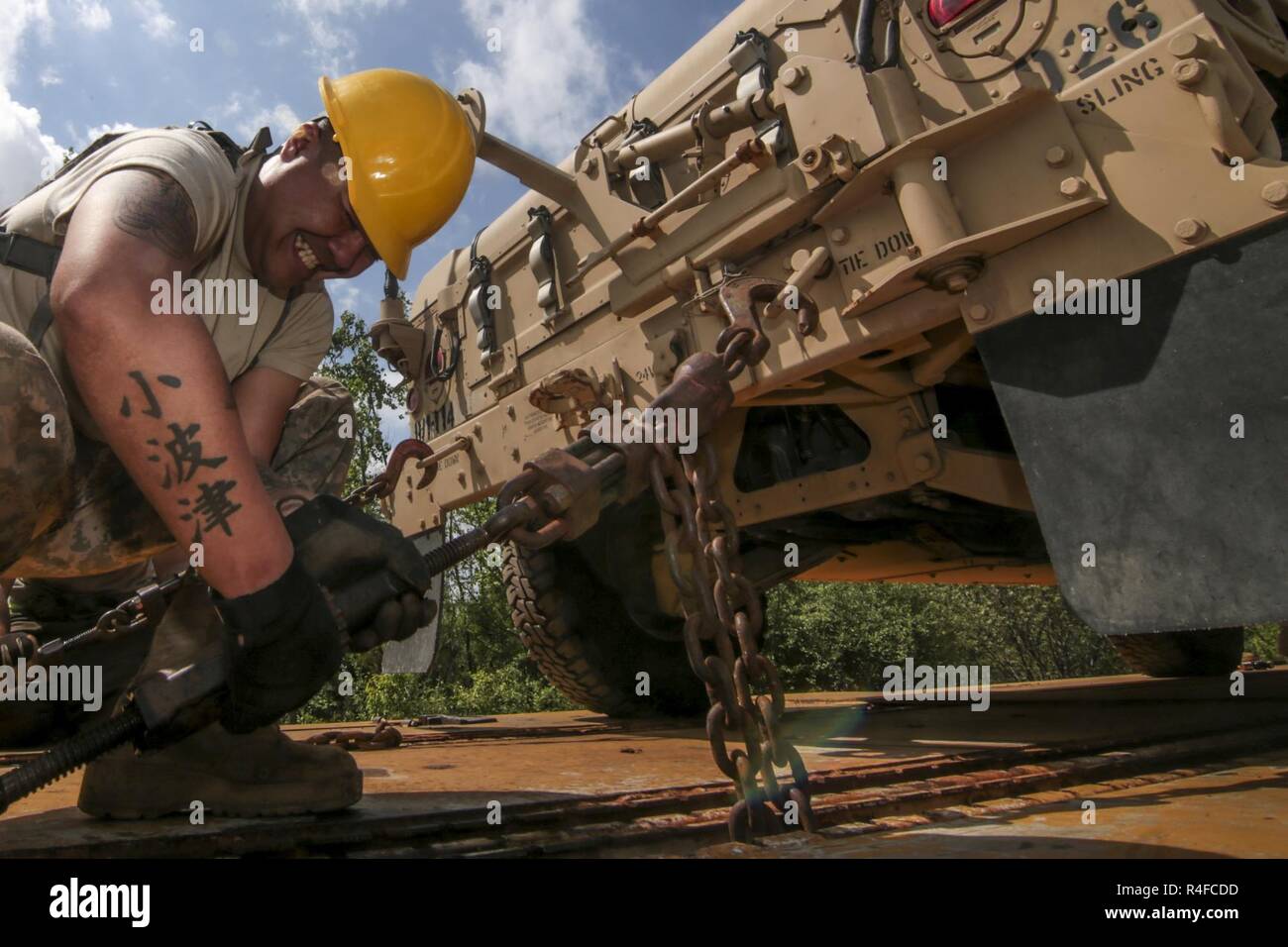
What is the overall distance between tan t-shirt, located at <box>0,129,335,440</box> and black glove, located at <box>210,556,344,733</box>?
70cm

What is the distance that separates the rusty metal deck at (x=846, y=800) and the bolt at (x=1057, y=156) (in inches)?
61.0

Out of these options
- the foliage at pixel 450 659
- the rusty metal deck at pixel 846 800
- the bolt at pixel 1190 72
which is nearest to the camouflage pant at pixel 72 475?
the rusty metal deck at pixel 846 800

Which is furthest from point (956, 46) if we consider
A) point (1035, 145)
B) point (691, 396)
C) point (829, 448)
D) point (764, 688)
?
point (764, 688)

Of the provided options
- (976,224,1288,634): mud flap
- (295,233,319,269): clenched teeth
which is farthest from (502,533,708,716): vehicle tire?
(295,233,319,269): clenched teeth

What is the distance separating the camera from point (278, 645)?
144cm

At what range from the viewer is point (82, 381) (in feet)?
4.45

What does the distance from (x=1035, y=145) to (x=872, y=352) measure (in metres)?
0.82

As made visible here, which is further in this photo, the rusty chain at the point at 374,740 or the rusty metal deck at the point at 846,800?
the rusty chain at the point at 374,740

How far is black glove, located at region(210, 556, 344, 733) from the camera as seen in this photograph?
54.6 inches

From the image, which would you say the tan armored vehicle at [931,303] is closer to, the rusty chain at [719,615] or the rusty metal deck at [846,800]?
the rusty chain at [719,615]

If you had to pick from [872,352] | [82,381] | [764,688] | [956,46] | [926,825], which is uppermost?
[956,46]

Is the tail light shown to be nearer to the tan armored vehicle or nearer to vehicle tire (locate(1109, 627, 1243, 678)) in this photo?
the tan armored vehicle

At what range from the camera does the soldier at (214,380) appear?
54.0 inches
